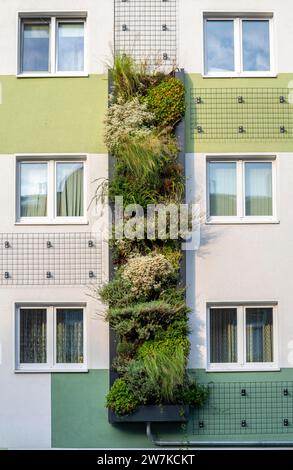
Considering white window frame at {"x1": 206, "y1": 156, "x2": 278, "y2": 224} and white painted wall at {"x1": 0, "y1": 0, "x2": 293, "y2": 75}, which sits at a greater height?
white painted wall at {"x1": 0, "y1": 0, "x2": 293, "y2": 75}

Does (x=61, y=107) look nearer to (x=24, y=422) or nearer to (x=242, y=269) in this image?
(x=242, y=269)

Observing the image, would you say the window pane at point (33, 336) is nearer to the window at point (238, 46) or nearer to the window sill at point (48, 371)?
the window sill at point (48, 371)

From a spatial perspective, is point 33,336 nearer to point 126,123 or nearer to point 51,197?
point 51,197

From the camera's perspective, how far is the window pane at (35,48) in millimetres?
13461

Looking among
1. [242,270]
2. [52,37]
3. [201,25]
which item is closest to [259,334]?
[242,270]

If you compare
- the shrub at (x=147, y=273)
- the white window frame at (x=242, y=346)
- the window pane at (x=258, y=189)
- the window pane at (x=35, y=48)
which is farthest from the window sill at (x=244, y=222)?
the window pane at (x=35, y=48)

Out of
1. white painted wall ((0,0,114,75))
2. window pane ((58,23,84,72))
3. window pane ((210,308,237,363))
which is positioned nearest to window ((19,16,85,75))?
window pane ((58,23,84,72))

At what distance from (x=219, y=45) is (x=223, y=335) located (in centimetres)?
485

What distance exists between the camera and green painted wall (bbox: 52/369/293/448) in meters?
12.6

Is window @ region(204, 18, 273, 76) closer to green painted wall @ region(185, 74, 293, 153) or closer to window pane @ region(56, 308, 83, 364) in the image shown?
green painted wall @ region(185, 74, 293, 153)

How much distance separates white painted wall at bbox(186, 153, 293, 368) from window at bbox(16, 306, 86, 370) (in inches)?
73.7

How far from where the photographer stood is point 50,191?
13219mm

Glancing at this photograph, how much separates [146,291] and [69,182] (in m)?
2.36
